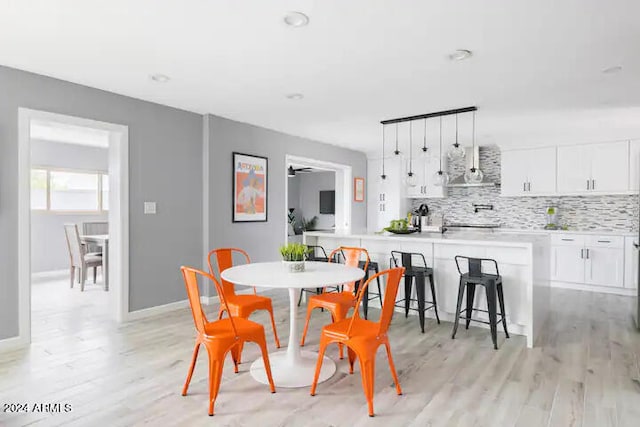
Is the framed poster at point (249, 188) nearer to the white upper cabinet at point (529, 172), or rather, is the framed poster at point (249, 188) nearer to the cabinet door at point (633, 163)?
the white upper cabinet at point (529, 172)

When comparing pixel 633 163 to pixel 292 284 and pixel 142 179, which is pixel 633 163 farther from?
pixel 142 179

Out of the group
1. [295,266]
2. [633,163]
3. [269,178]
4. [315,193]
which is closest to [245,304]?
[295,266]

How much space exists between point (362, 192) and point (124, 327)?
201 inches

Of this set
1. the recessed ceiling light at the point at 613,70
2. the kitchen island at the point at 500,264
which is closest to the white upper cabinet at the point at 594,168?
the kitchen island at the point at 500,264

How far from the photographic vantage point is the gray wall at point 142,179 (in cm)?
329

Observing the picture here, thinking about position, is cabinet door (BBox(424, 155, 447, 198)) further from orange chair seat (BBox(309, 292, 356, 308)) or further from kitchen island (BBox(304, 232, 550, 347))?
orange chair seat (BBox(309, 292, 356, 308))

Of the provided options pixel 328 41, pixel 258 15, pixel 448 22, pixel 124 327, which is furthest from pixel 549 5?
pixel 124 327

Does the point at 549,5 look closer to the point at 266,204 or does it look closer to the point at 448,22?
the point at 448,22

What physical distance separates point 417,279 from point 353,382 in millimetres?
1546

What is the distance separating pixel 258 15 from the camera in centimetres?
238

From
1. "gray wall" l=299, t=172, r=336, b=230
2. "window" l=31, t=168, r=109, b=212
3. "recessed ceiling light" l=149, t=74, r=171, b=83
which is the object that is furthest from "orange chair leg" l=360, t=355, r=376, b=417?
"gray wall" l=299, t=172, r=336, b=230

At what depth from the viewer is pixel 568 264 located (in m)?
5.96

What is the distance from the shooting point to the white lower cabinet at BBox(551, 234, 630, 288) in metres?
5.60

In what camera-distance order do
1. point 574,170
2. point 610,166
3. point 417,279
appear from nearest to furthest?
point 417,279
point 610,166
point 574,170
